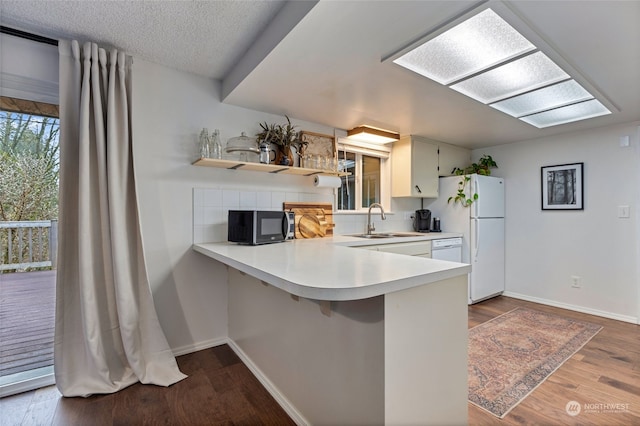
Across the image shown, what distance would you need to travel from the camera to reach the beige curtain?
1.80 metres

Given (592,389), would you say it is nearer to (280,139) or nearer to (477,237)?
(477,237)

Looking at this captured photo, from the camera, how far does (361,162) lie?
3.62m

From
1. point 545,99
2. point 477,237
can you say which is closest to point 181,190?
point 545,99

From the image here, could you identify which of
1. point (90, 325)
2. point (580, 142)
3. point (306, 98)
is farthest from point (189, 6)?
point (580, 142)

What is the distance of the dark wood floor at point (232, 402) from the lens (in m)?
1.59

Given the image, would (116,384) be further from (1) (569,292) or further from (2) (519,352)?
(1) (569,292)

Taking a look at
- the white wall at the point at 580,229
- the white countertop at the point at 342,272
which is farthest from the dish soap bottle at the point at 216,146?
the white wall at the point at 580,229

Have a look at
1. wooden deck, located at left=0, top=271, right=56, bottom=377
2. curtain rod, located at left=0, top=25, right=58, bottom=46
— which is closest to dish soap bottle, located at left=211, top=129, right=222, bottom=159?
curtain rod, located at left=0, top=25, right=58, bottom=46

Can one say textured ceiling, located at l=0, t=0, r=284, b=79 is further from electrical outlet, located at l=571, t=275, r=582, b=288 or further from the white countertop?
electrical outlet, located at l=571, t=275, r=582, b=288

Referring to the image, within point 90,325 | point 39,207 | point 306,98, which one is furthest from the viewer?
point 306,98

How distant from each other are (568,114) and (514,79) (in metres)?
1.26

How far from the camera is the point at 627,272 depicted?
10.0ft

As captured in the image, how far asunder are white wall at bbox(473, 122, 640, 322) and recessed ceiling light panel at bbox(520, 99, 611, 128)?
1.90 ft

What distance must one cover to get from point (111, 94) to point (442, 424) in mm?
2563
